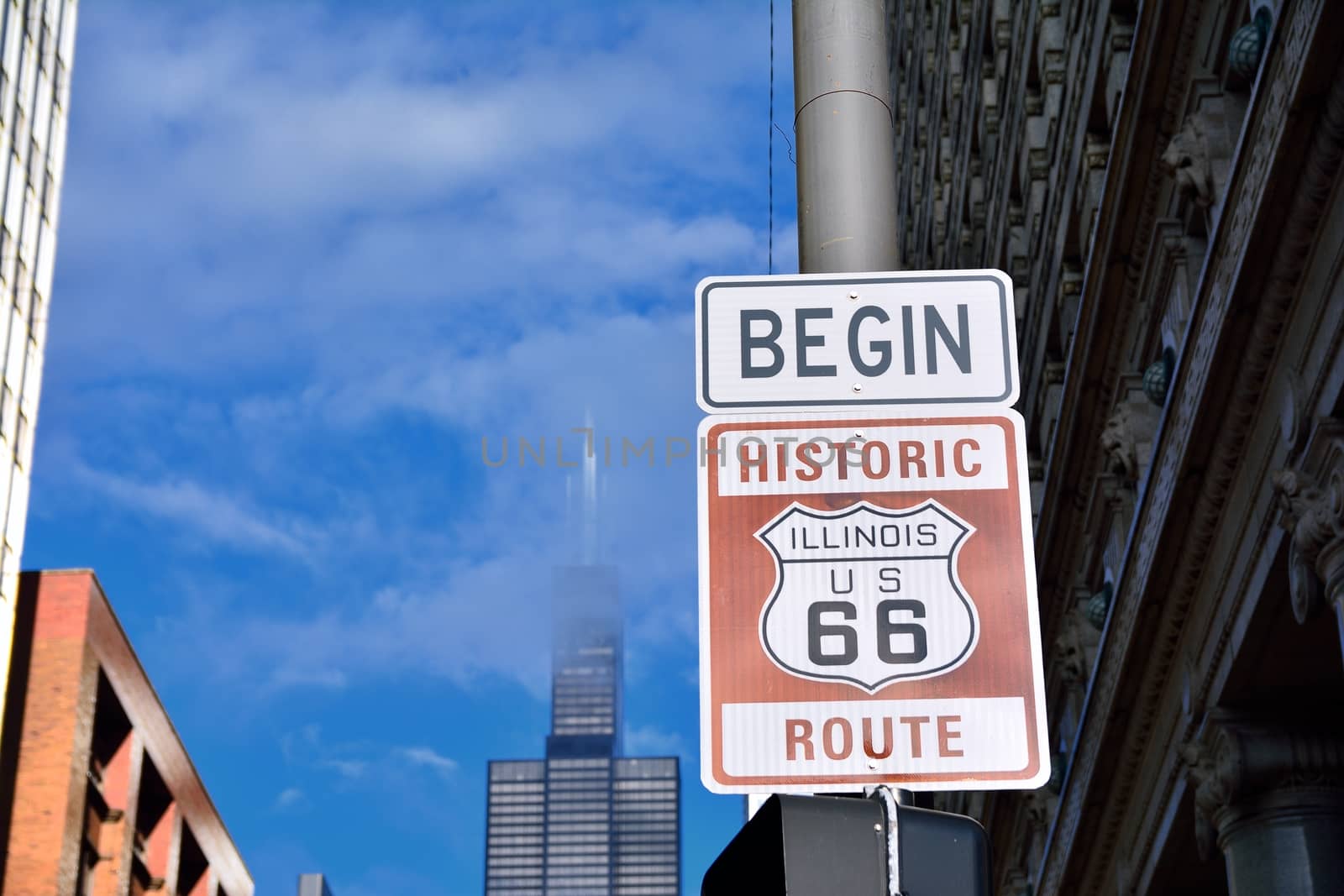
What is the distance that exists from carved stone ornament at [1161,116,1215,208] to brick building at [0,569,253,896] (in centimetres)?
4191

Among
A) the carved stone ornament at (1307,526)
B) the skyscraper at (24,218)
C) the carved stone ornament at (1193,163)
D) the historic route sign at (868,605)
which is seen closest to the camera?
the historic route sign at (868,605)

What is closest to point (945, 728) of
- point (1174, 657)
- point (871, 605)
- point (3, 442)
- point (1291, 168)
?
point (871, 605)

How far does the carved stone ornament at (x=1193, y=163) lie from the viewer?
48.3ft

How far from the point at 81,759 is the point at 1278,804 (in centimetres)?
4303

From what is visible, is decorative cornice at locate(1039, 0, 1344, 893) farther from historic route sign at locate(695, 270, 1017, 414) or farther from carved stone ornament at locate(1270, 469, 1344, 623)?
historic route sign at locate(695, 270, 1017, 414)

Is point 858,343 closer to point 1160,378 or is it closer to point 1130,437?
point 1160,378

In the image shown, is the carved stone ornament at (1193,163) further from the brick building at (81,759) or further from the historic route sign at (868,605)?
the brick building at (81,759)

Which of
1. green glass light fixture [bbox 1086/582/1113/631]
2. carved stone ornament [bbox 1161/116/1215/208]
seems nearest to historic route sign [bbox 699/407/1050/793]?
carved stone ornament [bbox 1161/116/1215/208]

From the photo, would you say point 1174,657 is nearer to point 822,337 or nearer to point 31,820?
point 822,337

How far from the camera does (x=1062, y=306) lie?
73.8 feet

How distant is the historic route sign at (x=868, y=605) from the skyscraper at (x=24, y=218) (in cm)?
5240

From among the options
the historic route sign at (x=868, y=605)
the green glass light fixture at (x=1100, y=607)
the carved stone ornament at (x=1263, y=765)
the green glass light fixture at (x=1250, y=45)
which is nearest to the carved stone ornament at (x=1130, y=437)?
the green glass light fixture at (x=1100, y=607)

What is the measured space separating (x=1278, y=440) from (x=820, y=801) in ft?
32.2

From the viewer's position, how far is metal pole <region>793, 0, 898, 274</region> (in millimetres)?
5633
